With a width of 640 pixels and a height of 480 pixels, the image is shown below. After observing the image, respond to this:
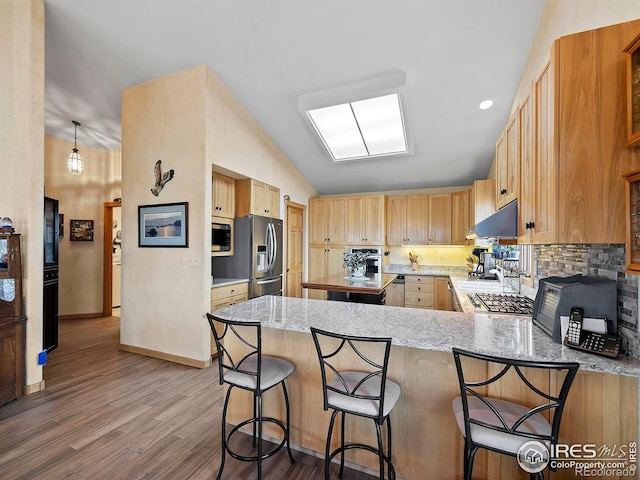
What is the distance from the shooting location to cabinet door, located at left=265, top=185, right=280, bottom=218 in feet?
14.6

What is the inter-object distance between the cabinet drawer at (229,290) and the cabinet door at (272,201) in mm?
1210

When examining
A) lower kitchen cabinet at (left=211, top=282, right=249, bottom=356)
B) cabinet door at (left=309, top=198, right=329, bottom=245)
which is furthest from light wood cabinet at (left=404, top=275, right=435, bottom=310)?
lower kitchen cabinet at (left=211, top=282, right=249, bottom=356)

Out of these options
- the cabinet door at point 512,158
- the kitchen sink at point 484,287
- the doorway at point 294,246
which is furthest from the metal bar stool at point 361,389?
the doorway at point 294,246

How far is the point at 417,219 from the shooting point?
18.2 feet

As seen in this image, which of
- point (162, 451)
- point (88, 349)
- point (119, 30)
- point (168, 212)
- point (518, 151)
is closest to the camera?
point (518, 151)

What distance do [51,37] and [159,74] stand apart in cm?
101

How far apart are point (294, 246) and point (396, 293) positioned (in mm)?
2131

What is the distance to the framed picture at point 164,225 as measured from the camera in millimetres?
3338

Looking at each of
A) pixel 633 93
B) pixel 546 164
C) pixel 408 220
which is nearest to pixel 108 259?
pixel 408 220

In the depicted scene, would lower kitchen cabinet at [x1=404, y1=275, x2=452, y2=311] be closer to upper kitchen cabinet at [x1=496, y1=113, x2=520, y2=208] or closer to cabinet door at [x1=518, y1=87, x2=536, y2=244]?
upper kitchen cabinet at [x1=496, y1=113, x2=520, y2=208]

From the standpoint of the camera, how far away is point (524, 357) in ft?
3.89

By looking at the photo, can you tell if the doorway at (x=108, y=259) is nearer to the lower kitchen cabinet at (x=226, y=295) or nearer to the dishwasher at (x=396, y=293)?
the lower kitchen cabinet at (x=226, y=295)

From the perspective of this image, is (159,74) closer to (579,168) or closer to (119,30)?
(119,30)

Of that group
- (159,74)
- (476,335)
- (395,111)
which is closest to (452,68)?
(395,111)
